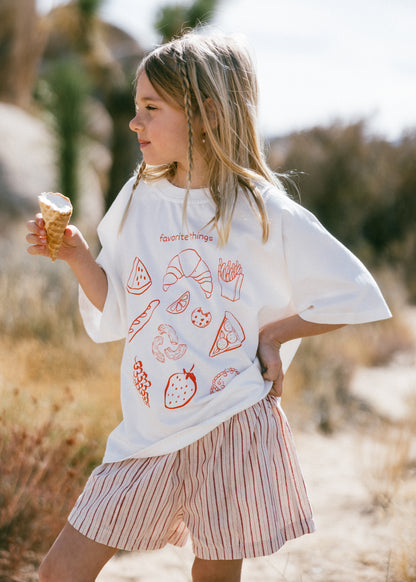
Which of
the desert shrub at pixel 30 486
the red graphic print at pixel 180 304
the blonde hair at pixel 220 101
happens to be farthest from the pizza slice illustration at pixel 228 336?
the desert shrub at pixel 30 486

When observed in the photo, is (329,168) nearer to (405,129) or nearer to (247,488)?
(405,129)

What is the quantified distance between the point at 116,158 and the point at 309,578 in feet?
34.1

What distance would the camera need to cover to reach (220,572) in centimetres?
188

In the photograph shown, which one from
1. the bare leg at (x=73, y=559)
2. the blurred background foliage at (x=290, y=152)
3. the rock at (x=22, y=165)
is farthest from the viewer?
the blurred background foliage at (x=290, y=152)

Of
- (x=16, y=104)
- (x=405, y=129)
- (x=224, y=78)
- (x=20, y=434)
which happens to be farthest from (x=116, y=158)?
(x=224, y=78)

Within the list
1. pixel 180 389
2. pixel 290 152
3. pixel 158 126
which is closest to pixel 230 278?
pixel 180 389

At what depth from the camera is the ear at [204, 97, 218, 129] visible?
1980 millimetres

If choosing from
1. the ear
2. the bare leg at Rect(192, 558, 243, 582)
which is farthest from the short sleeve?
the bare leg at Rect(192, 558, 243, 582)

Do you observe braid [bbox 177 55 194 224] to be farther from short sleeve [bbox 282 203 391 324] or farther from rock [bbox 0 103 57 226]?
rock [bbox 0 103 57 226]

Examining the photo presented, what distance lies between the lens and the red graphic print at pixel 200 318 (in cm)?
188

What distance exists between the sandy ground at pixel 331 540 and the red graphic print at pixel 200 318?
102 cm

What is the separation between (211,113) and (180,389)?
0.78 metres

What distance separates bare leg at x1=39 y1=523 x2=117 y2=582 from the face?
105cm

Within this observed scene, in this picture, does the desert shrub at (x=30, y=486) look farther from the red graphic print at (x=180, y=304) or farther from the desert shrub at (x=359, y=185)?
the desert shrub at (x=359, y=185)
